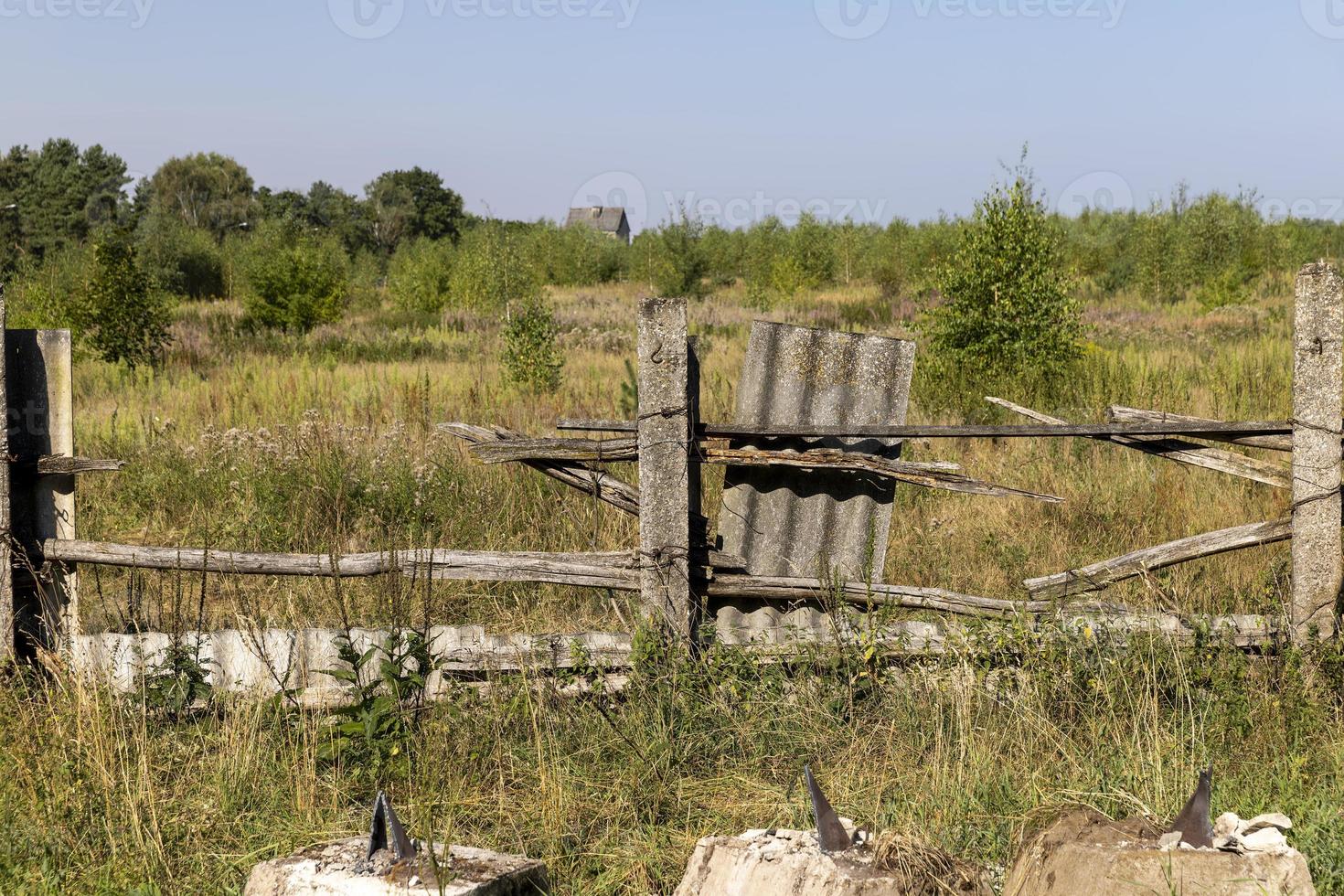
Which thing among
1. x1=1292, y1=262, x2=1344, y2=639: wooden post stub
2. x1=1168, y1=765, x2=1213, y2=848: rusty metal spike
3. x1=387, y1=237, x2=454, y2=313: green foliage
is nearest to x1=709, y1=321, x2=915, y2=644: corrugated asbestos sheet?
x1=1292, y1=262, x2=1344, y2=639: wooden post stub

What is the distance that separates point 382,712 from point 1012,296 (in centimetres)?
857

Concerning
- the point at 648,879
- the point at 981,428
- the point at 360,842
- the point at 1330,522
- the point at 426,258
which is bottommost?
the point at 648,879

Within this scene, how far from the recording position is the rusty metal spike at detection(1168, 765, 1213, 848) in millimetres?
2500

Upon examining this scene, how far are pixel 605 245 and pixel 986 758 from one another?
1865 inches

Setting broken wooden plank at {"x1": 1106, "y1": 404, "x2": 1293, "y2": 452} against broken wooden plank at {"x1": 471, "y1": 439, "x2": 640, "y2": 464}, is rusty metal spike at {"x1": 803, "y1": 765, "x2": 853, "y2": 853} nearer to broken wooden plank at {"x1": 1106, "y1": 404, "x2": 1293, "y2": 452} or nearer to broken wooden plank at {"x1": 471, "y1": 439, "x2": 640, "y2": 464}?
broken wooden plank at {"x1": 471, "y1": 439, "x2": 640, "y2": 464}

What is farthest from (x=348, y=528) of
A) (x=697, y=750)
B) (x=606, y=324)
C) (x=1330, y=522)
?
(x=606, y=324)

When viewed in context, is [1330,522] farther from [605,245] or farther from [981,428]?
[605,245]

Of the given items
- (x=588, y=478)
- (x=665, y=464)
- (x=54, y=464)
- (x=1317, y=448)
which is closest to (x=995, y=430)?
(x=1317, y=448)

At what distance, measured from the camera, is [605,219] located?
98.5 m

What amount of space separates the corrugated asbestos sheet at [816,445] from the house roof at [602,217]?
8145 cm

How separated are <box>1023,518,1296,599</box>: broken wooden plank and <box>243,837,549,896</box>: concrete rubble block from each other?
2538 mm

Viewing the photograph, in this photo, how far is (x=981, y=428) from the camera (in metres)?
4.36

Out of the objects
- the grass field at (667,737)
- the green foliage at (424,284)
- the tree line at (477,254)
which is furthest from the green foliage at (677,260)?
the grass field at (667,737)

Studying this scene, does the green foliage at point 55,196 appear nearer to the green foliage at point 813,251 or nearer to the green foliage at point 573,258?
the green foliage at point 573,258
